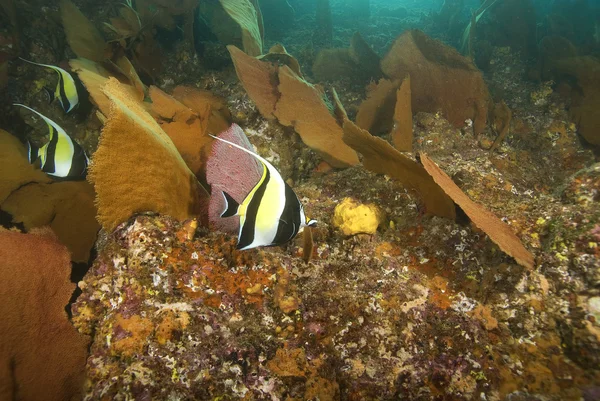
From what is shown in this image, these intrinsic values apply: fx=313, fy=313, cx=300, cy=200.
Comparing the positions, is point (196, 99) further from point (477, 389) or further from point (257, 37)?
point (477, 389)

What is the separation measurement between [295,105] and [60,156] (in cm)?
229

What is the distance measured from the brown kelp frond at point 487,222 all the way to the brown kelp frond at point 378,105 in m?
2.27

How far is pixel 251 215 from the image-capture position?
4.72ft

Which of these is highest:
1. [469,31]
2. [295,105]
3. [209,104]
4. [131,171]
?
[469,31]

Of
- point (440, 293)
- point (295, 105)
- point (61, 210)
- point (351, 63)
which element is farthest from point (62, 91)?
point (351, 63)

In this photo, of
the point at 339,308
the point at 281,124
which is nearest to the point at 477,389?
the point at 339,308

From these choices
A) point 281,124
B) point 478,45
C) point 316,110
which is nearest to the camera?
point 316,110

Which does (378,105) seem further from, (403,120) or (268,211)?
(268,211)

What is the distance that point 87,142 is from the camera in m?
4.42

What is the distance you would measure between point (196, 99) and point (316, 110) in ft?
4.59

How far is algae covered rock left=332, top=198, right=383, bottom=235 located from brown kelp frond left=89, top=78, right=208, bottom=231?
0.96 meters

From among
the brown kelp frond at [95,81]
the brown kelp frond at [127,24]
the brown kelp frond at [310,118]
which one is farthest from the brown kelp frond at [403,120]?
the brown kelp frond at [127,24]

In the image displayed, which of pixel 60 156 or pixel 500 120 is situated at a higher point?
pixel 500 120

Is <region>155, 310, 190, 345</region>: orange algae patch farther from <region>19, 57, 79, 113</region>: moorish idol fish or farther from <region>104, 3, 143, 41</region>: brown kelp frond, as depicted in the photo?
<region>104, 3, 143, 41</region>: brown kelp frond
